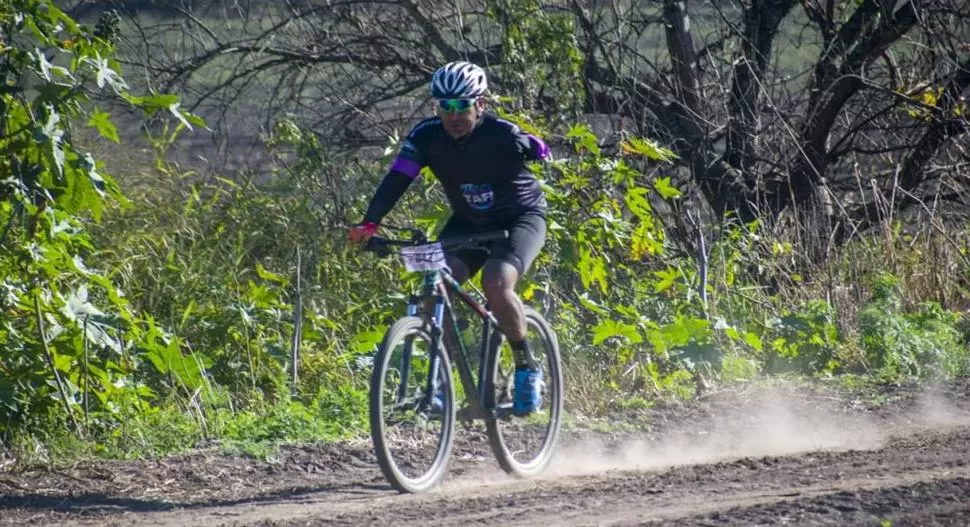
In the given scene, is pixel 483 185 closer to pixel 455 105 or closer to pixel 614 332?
pixel 455 105

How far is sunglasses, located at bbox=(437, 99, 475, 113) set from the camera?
6641 mm

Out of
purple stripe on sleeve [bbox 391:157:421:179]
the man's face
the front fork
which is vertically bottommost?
the front fork

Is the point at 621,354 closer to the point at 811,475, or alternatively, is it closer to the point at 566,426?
the point at 566,426

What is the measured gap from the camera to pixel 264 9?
12641mm

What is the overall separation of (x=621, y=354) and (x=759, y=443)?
1.26 m

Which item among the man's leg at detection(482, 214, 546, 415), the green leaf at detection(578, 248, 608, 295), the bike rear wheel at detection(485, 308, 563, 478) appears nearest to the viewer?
the man's leg at detection(482, 214, 546, 415)

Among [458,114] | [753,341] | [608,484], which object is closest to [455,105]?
[458,114]

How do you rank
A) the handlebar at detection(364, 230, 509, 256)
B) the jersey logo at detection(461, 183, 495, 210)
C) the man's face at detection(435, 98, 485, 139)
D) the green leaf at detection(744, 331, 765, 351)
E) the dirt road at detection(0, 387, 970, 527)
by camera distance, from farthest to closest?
1. the green leaf at detection(744, 331, 765, 351)
2. the jersey logo at detection(461, 183, 495, 210)
3. the man's face at detection(435, 98, 485, 139)
4. the handlebar at detection(364, 230, 509, 256)
5. the dirt road at detection(0, 387, 970, 527)

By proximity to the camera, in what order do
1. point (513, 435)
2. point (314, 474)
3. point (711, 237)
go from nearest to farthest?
point (314, 474) → point (513, 435) → point (711, 237)

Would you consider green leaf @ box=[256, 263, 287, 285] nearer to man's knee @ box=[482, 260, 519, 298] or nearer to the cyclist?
the cyclist

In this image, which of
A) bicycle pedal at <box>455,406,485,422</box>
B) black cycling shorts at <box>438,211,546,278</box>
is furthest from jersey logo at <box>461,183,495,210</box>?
bicycle pedal at <box>455,406,485,422</box>

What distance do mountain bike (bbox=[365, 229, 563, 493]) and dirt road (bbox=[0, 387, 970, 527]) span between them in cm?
19

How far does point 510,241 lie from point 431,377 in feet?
2.58

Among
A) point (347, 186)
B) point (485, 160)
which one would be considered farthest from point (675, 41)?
point (485, 160)
